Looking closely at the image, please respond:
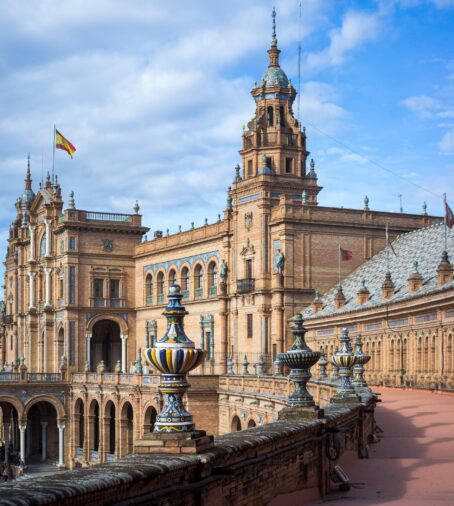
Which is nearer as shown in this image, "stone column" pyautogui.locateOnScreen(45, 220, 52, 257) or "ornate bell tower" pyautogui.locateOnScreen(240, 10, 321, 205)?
"ornate bell tower" pyautogui.locateOnScreen(240, 10, 321, 205)

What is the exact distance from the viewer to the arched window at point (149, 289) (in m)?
78.2

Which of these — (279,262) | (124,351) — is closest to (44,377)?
(124,351)

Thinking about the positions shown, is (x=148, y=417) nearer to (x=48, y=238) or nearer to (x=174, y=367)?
(x=48, y=238)

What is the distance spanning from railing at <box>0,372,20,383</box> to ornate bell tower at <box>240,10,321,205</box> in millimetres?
23613

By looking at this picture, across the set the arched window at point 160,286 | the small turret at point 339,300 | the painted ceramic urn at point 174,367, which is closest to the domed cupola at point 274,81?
the small turret at point 339,300

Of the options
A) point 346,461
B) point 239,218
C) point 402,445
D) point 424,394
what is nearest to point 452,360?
point 424,394

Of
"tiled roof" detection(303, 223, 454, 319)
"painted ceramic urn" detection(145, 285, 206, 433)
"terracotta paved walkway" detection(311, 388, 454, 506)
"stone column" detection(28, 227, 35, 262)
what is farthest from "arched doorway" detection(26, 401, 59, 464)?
"painted ceramic urn" detection(145, 285, 206, 433)

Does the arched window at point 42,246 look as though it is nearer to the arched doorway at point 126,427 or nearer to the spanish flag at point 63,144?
the spanish flag at point 63,144

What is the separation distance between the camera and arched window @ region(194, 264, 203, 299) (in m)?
69.9

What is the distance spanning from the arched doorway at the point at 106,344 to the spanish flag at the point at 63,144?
14.8 meters

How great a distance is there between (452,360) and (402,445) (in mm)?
16678

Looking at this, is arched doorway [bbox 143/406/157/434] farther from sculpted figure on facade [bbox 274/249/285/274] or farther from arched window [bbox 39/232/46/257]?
arched window [bbox 39/232/46/257]

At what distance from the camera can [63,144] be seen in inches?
3155

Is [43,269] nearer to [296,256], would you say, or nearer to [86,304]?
[86,304]
